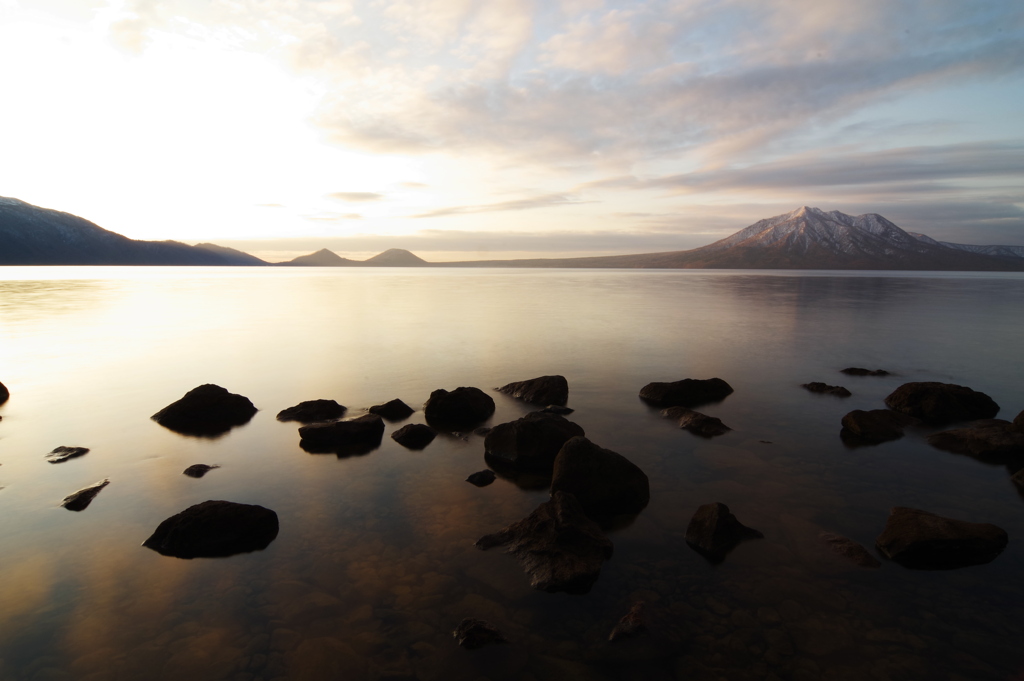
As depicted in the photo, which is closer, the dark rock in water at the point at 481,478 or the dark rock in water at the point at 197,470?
the dark rock in water at the point at 481,478

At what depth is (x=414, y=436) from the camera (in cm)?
1244

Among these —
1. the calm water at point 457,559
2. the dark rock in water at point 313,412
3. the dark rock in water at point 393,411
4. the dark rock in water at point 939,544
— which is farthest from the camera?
the dark rock in water at point 393,411

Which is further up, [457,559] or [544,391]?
[544,391]

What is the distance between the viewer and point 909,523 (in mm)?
7750

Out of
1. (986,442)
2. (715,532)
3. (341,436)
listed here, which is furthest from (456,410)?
(986,442)

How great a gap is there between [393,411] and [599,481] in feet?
24.5

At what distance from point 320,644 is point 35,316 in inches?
1994

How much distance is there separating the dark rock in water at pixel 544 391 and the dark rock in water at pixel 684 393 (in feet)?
8.75

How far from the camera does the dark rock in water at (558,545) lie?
22.8ft

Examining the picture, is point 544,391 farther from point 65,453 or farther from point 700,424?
point 65,453

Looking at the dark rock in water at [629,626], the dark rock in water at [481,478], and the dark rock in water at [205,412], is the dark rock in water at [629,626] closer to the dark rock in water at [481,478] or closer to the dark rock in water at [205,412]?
the dark rock in water at [481,478]

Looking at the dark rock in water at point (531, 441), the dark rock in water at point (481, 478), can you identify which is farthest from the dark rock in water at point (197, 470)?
the dark rock in water at point (531, 441)

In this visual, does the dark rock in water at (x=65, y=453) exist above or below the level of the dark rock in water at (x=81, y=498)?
below

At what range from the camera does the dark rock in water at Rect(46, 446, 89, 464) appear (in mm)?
11586
